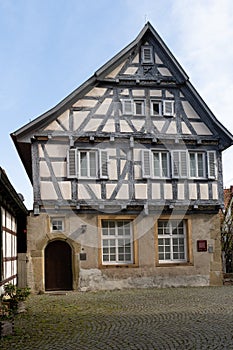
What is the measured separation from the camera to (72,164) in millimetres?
18516

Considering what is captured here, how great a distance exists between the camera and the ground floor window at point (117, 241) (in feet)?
62.2

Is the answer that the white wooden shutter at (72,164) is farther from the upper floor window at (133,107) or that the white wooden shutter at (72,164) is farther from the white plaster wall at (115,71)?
the white plaster wall at (115,71)

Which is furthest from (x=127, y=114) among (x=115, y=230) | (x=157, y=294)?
(x=157, y=294)

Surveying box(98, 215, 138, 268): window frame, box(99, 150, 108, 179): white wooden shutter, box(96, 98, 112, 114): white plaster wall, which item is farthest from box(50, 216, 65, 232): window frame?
box(96, 98, 112, 114): white plaster wall

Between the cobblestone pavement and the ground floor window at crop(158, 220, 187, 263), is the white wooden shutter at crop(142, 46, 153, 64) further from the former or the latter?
the cobblestone pavement

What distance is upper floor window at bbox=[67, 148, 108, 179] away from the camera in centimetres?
1852

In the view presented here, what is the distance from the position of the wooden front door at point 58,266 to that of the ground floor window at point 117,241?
4.34 ft

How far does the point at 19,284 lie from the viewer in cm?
1794

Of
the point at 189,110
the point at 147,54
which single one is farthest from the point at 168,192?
the point at 147,54

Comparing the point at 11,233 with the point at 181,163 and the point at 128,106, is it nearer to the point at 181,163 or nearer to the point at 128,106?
the point at 128,106

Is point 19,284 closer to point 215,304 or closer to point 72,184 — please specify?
point 72,184

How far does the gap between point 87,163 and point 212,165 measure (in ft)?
15.6

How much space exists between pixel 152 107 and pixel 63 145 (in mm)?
3726

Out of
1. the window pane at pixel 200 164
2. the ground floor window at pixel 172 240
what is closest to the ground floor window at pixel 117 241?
the ground floor window at pixel 172 240
